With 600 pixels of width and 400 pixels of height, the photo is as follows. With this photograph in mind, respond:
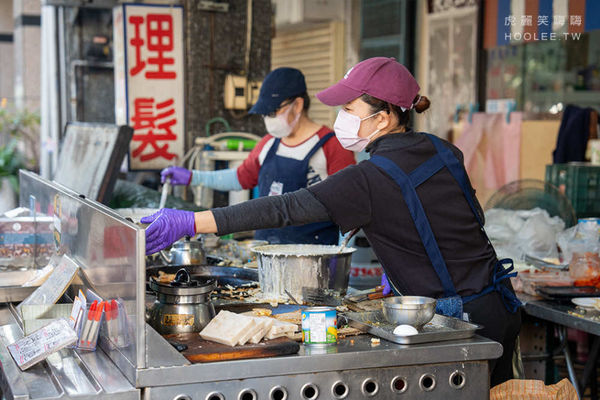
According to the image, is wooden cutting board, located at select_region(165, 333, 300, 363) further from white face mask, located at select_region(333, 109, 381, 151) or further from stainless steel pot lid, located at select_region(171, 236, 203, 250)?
stainless steel pot lid, located at select_region(171, 236, 203, 250)

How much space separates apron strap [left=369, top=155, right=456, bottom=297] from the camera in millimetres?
2807

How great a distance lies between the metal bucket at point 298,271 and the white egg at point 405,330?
0.66 meters

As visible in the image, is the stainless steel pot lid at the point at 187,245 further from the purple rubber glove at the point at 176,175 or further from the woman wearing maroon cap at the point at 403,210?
the woman wearing maroon cap at the point at 403,210

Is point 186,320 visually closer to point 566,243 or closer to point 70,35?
point 566,243

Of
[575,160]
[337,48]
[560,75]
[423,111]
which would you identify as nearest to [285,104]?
[423,111]

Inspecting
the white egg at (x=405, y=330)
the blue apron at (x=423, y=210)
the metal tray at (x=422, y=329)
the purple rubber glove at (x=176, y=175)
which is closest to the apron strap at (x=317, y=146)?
the purple rubber glove at (x=176, y=175)

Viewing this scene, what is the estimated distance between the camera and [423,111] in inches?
123

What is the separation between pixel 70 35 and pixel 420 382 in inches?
303

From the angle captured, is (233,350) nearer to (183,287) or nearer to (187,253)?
(183,287)

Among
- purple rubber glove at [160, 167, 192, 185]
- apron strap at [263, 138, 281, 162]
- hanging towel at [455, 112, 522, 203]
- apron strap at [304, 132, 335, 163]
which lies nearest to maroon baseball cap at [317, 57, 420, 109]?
apron strap at [304, 132, 335, 163]

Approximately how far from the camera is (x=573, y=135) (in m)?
7.31

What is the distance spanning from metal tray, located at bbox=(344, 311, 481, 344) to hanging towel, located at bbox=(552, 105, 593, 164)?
4.99 m

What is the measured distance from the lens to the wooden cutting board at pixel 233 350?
7.67 feet

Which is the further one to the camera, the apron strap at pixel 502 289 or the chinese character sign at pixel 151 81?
the chinese character sign at pixel 151 81
